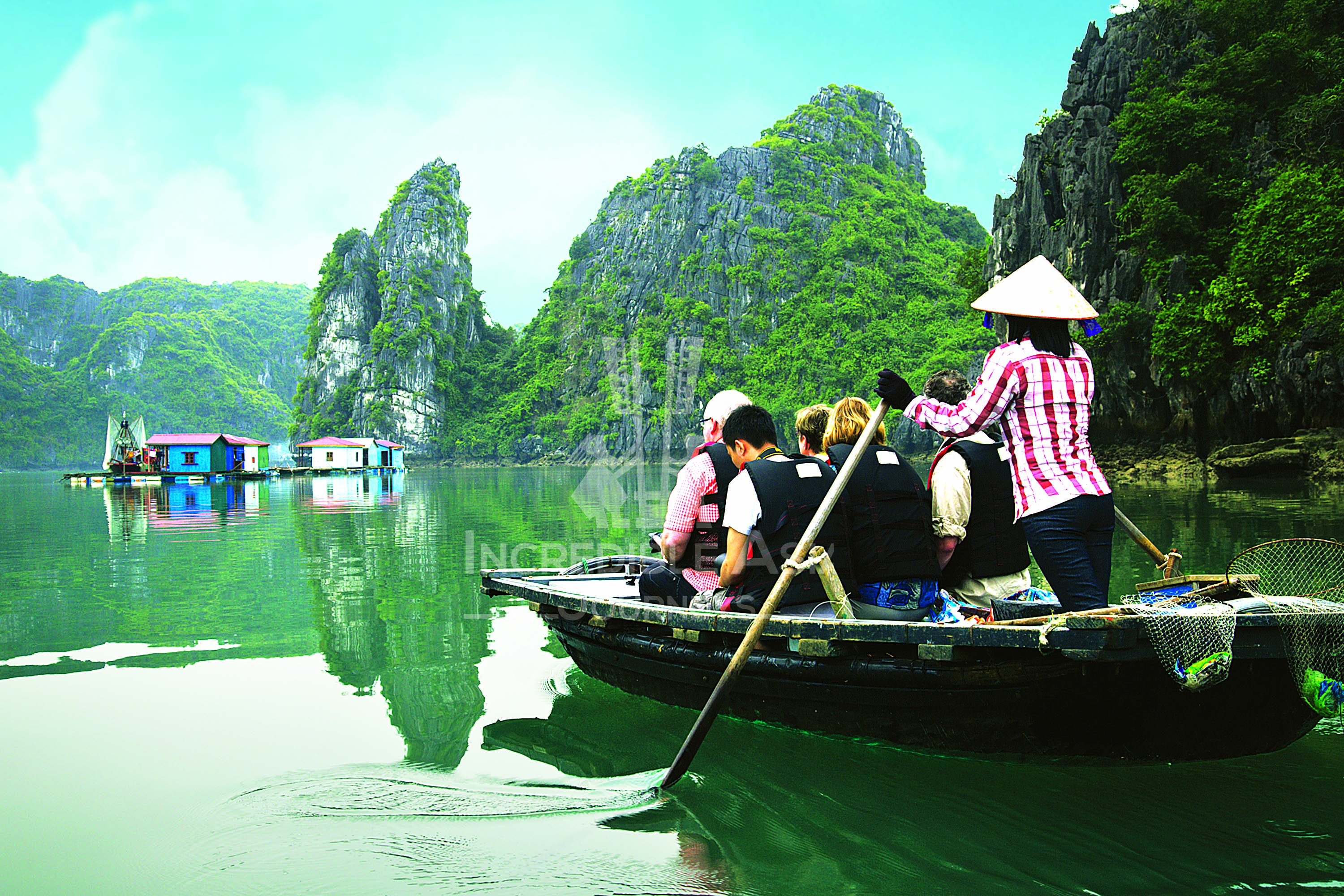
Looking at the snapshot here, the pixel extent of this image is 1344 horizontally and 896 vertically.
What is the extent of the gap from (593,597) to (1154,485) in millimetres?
22606

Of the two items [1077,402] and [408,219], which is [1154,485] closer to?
[1077,402]

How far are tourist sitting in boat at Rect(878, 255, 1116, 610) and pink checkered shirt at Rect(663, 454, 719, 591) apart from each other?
134 centimetres

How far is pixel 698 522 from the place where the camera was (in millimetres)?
4648

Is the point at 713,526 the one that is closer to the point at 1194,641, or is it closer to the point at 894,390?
the point at 894,390

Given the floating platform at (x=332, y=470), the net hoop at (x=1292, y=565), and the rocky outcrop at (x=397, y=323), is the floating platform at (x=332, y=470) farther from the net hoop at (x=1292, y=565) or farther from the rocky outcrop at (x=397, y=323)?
the net hoop at (x=1292, y=565)

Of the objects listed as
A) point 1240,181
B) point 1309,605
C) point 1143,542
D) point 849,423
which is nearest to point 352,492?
point 849,423

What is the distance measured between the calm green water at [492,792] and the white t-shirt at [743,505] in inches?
51.2

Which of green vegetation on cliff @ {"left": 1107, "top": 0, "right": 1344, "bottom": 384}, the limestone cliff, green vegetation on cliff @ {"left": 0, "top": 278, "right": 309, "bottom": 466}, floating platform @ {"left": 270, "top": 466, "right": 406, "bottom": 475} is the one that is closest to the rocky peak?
the limestone cliff

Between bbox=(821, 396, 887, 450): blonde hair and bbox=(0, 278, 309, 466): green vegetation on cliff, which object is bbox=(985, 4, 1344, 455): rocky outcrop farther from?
bbox=(0, 278, 309, 466): green vegetation on cliff

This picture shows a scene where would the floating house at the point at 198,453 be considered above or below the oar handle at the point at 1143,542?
above

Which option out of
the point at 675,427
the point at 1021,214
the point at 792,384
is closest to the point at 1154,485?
the point at 1021,214

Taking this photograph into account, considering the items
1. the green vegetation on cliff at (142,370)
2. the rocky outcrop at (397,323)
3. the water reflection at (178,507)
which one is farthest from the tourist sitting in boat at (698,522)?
the green vegetation on cliff at (142,370)

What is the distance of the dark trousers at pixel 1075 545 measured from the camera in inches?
139

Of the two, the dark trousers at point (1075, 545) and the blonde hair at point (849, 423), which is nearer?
the dark trousers at point (1075, 545)
